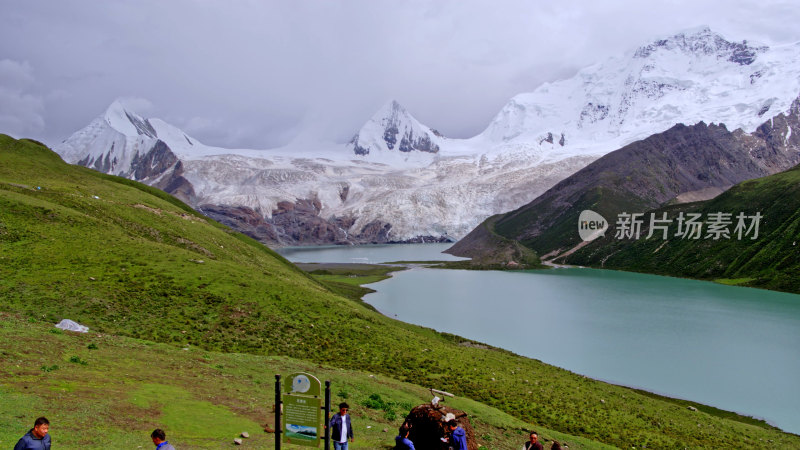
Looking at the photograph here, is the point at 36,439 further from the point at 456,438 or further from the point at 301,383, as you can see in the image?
the point at 456,438

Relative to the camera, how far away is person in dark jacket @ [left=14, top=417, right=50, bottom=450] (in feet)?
31.7

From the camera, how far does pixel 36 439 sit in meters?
9.81

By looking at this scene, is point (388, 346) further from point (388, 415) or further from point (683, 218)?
point (683, 218)

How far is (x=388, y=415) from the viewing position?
19.7 m

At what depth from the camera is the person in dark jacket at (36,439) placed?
9656mm

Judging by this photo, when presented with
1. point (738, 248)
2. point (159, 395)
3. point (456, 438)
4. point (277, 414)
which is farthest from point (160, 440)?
point (738, 248)

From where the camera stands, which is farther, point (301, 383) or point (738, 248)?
point (738, 248)

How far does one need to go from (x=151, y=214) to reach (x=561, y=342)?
46781 millimetres

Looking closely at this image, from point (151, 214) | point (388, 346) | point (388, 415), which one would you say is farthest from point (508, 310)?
point (388, 415)

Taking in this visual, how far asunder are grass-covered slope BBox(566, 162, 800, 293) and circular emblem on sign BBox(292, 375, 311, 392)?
108986mm

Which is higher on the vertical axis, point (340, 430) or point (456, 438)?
point (340, 430)

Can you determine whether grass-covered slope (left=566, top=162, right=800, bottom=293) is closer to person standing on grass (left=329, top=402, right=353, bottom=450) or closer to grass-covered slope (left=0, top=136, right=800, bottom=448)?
grass-covered slope (left=0, top=136, right=800, bottom=448)

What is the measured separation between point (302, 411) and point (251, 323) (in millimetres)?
21027

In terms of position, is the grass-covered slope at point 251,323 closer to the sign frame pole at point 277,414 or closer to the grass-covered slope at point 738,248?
the sign frame pole at point 277,414
